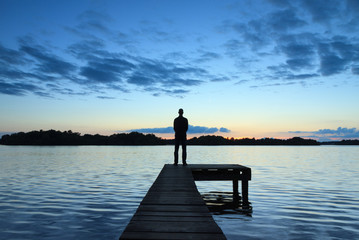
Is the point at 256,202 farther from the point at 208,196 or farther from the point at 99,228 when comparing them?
the point at 99,228

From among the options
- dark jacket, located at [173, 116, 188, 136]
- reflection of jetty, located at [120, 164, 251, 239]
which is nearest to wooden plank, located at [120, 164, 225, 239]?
reflection of jetty, located at [120, 164, 251, 239]

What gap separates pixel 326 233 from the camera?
384 inches

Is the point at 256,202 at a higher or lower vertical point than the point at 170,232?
lower

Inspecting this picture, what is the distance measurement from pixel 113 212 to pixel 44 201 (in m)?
4.73

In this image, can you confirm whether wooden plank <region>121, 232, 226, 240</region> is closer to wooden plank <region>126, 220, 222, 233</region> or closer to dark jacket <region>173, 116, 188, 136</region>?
wooden plank <region>126, 220, 222, 233</region>

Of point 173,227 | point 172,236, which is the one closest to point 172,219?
point 173,227

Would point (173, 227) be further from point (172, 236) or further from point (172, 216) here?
point (172, 216)

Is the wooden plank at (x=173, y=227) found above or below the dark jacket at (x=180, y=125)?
below

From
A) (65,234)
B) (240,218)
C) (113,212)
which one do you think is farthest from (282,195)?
(65,234)

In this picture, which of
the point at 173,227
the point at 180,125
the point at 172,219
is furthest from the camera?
the point at 180,125

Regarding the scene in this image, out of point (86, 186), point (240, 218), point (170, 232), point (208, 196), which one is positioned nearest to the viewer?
point (170, 232)

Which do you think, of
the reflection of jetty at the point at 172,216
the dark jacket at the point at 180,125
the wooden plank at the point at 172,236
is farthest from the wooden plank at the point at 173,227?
the dark jacket at the point at 180,125

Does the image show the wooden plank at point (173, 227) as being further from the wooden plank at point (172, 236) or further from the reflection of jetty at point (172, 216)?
the wooden plank at point (172, 236)

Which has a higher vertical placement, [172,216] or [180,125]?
[180,125]
